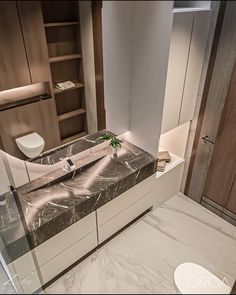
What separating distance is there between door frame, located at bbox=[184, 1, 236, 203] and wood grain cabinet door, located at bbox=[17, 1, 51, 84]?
1.43 meters

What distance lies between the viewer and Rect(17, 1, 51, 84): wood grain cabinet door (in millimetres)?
1464

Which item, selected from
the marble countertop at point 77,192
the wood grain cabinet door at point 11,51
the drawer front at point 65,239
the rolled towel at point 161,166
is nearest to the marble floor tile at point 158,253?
the drawer front at point 65,239

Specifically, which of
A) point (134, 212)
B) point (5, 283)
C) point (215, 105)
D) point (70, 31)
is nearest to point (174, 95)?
point (215, 105)

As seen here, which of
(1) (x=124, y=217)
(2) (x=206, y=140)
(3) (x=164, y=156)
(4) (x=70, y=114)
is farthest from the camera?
(3) (x=164, y=156)

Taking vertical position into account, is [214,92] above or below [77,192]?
above

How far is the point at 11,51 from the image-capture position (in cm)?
152

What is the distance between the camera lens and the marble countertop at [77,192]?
1664 mm

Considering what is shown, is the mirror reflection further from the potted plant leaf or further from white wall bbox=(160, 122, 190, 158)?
white wall bbox=(160, 122, 190, 158)

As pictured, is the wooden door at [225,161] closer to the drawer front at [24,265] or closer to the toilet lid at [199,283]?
the toilet lid at [199,283]

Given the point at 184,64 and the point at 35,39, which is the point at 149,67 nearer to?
the point at 184,64

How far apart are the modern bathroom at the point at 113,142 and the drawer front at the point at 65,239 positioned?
0.03 feet

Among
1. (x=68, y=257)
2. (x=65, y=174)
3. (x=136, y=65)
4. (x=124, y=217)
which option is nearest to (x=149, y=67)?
(x=136, y=65)

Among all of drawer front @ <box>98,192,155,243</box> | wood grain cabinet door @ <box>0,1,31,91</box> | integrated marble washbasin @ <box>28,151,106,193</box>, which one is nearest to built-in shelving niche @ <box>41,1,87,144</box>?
wood grain cabinet door @ <box>0,1,31,91</box>

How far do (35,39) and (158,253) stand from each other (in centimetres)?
196
